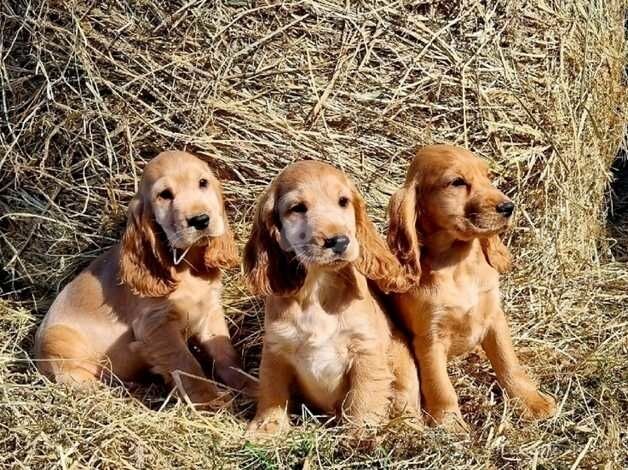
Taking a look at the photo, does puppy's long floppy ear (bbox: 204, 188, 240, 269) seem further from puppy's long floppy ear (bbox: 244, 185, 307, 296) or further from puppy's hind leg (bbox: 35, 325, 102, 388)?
puppy's hind leg (bbox: 35, 325, 102, 388)

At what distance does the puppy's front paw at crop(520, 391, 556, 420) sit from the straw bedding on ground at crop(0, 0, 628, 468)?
12cm

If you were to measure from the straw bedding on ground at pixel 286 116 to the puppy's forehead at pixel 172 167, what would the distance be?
265 millimetres

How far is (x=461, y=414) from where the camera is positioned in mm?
4535

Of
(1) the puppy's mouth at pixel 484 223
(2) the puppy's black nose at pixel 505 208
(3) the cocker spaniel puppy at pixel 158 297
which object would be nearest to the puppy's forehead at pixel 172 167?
(3) the cocker spaniel puppy at pixel 158 297

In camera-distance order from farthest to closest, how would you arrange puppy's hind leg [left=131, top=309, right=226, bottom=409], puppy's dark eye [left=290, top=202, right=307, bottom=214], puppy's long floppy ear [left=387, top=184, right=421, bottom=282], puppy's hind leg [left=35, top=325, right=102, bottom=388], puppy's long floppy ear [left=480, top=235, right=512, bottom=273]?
puppy's hind leg [left=35, top=325, right=102, bottom=388], puppy's hind leg [left=131, top=309, right=226, bottom=409], puppy's long floppy ear [left=480, top=235, right=512, bottom=273], puppy's long floppy ear [left=387, top=184, right=421, bottom=282], puppy's dark eye [left=290, top=202, right=307, bottom=214]

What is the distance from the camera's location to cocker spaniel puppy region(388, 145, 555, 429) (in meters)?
4.31

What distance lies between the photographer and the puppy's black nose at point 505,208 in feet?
13.7

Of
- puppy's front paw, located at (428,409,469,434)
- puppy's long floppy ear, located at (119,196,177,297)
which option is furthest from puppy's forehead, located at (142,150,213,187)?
puppy's front paw, located at (428,409,469,434)

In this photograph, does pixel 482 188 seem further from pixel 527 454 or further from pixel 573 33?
pixel 573 33

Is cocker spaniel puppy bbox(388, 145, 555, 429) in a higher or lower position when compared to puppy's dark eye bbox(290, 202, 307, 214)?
lower

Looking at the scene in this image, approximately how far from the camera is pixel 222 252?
194 inches

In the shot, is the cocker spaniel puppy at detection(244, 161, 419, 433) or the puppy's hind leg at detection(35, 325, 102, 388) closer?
the cocker spaniel puppy at detection(244, 161, 419, 433)

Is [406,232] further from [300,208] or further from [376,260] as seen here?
[300,208]

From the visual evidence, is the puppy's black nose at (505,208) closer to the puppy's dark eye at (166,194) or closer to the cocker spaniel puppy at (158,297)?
the cocker spaniel puppy at (158,297)
